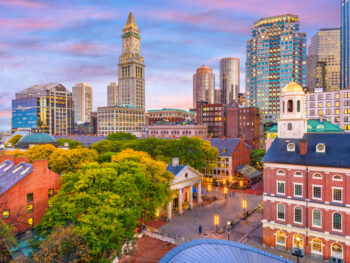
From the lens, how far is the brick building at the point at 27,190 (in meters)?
37.9

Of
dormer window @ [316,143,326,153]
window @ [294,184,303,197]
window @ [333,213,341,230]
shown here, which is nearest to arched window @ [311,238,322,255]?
window @ [333,213,341,230]

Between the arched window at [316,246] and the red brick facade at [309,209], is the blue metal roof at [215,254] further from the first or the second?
the arched window at [316,246]

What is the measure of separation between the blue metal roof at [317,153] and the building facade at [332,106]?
72899 mm

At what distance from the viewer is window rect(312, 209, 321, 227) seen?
37.7 metres

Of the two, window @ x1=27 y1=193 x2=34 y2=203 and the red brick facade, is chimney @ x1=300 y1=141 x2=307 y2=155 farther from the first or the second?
window @ x1=27 y1=193 x2=34 y2=203

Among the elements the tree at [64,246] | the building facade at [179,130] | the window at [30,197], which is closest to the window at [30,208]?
the window at [30,197]

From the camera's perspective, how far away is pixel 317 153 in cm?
3869

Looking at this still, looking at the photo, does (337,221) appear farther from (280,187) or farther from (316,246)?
(280,187)

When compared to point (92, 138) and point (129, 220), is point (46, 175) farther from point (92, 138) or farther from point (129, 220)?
point (92, 138)

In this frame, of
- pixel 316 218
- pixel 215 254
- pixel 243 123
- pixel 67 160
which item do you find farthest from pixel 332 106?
pixel 215 254

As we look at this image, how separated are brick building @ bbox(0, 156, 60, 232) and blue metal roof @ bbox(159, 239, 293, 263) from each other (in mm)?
26281

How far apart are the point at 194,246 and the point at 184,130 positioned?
5104 inches

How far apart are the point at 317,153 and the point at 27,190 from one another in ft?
149

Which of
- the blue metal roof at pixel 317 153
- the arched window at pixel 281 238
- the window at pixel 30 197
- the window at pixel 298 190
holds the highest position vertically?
the blue metal roof at pixel 317 153
